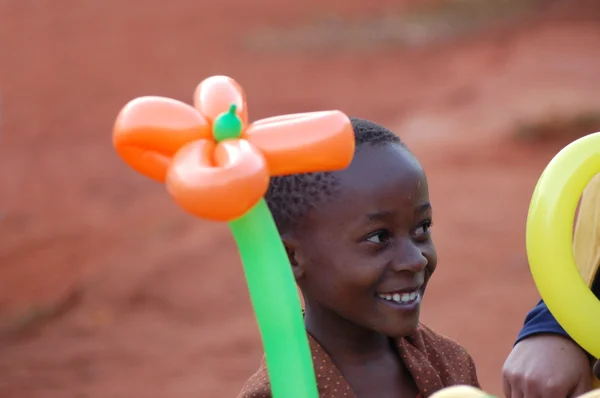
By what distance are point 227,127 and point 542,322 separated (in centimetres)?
96

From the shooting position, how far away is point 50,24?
62.8 ft

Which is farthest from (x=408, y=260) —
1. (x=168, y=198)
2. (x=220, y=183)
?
(x=168, y=198)

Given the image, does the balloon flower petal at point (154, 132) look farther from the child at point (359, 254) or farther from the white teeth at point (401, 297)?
the white teeth at point (401, 297)

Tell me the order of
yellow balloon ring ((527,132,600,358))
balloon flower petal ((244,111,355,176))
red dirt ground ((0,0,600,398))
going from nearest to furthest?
balloon flower petal ((244,111,355,176))
yellow balloon ring ((527,132,600,358))
red dirt ground ((0,0,600,398))

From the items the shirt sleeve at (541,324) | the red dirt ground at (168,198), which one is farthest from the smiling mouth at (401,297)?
the red dirt ground at (168,198)

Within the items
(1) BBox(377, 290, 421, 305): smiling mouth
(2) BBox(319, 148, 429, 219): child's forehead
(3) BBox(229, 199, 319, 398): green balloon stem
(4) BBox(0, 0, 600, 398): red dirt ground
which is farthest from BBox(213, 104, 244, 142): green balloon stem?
(4) BBox(0, 0, 600, 398): red dirt ground

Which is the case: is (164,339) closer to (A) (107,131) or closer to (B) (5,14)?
(A) (107,131)

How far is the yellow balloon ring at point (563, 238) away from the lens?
1.87 meters

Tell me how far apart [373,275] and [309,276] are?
0.49 ft

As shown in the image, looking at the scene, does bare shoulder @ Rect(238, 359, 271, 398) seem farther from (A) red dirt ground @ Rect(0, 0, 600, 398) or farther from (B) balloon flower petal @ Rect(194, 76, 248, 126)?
(A) red dirt ground @ Rect(0, 0, 600, 398)

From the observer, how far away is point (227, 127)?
158cm

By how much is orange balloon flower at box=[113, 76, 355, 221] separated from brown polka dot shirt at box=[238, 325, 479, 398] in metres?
0.57

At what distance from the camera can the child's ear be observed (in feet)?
6.70

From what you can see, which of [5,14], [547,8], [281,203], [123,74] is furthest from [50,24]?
[281,203]
